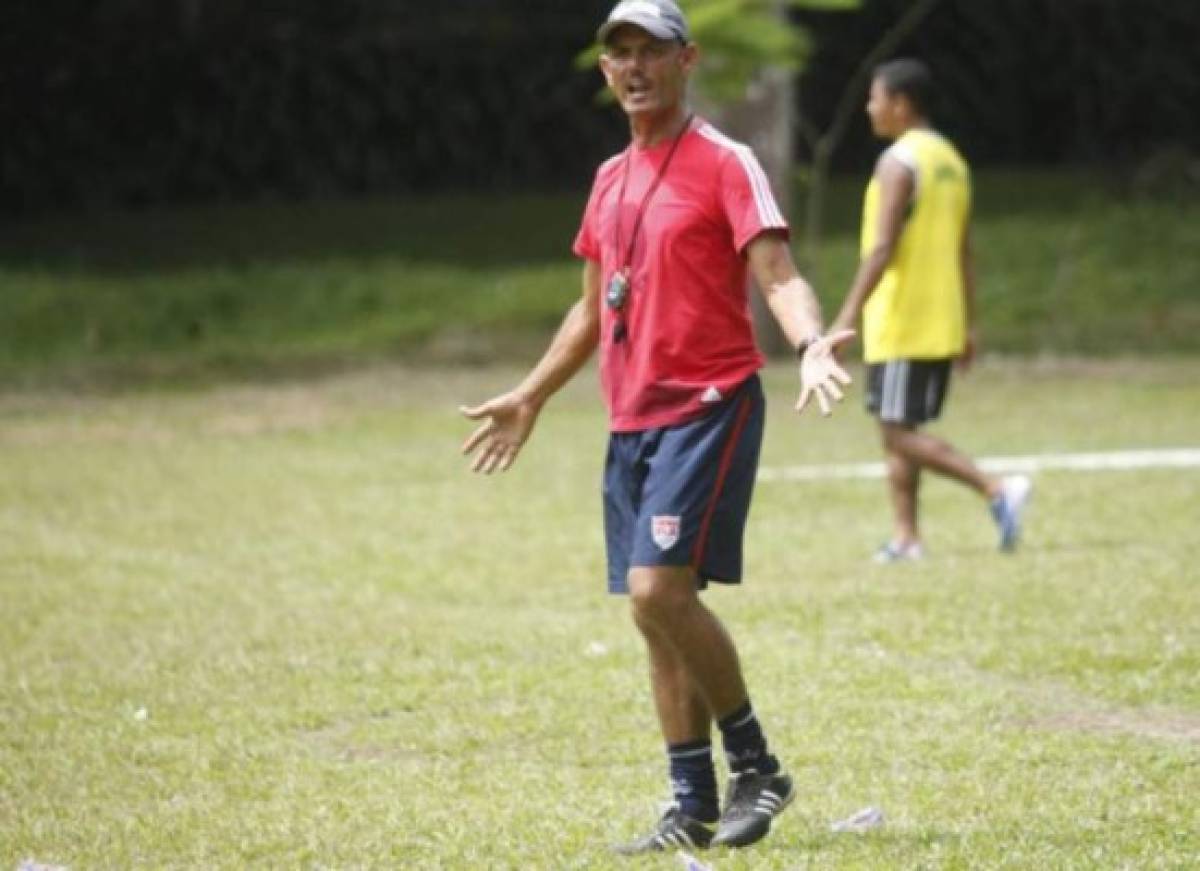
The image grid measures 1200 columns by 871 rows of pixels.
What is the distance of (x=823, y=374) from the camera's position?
6.10 m

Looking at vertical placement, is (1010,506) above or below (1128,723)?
below

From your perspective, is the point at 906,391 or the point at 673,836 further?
the point at 906,391

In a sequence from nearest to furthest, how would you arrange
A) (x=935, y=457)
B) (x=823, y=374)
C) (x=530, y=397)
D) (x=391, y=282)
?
(x=823, y=374) → (x=530, y=397) → (x=935, y=457) → (x=391, y=282)

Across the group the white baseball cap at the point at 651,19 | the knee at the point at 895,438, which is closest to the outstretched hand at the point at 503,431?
the white baseball cap at the point at 651,19

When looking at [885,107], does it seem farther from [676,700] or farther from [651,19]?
[676,700]

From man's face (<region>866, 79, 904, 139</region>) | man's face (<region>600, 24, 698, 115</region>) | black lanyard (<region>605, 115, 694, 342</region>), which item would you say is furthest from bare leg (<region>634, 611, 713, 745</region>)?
man's face (<region>866, 79, 904, 139</region>)

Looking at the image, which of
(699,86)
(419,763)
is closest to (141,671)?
(419,763)

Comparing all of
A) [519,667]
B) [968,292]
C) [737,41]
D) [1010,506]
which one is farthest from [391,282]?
[519,667]

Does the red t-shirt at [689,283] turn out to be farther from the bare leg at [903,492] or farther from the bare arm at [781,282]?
the bare leg at [903,492]

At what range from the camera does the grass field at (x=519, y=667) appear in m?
6.88

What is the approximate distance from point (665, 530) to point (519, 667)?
2.89 meters

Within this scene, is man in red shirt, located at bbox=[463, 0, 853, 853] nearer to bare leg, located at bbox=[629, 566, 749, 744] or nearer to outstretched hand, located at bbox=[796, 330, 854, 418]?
→ bare leg, located at bbox=[629, 566, 749, 744]

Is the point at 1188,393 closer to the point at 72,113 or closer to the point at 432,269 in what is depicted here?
the point at 432,269

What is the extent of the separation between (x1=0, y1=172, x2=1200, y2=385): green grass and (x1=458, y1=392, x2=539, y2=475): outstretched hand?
1414 centimetres
